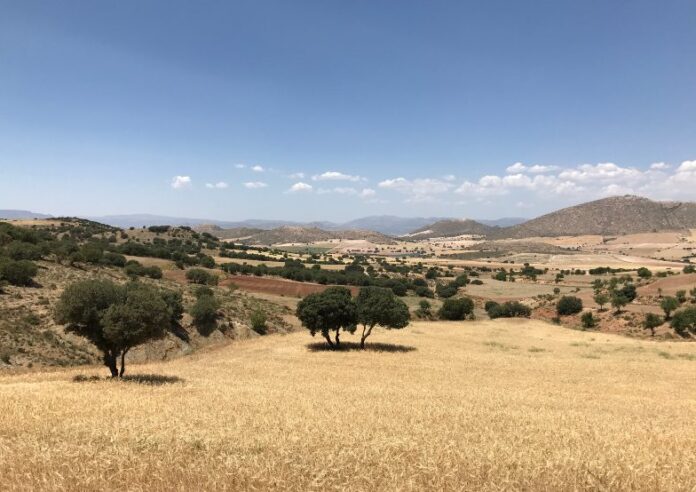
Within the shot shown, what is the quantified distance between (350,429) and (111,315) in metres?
22.0

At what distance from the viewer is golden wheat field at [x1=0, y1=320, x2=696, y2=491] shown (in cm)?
Answer: 832

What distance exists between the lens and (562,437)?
13.4 m

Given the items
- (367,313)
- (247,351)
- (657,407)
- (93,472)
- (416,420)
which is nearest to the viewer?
(93,472)

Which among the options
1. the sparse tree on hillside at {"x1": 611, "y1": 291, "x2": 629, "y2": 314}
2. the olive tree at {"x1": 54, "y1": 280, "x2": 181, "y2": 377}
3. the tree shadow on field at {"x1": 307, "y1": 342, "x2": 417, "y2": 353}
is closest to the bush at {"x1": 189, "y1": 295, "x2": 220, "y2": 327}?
the tree shadow on field at {"x1": 307, "y1": 342, "x2": 417, "y2": 353}

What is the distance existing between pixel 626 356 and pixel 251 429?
159 ft

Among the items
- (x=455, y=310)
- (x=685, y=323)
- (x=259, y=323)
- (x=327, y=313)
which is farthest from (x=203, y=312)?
(x=685, y=323)

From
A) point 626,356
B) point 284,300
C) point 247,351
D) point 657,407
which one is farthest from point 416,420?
point 284,300

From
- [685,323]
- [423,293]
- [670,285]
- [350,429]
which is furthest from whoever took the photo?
[423,293]

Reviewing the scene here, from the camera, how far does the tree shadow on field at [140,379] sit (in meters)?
27.5

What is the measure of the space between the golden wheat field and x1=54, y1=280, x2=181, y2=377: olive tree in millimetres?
2725

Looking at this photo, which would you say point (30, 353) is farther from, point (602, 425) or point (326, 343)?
point (602, 425)

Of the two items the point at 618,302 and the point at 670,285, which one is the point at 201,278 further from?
the point at 670,285

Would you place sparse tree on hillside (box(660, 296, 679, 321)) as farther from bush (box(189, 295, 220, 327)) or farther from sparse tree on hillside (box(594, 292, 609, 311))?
bush (box(189, 295, 220, 327))

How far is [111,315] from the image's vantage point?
28.7 m
